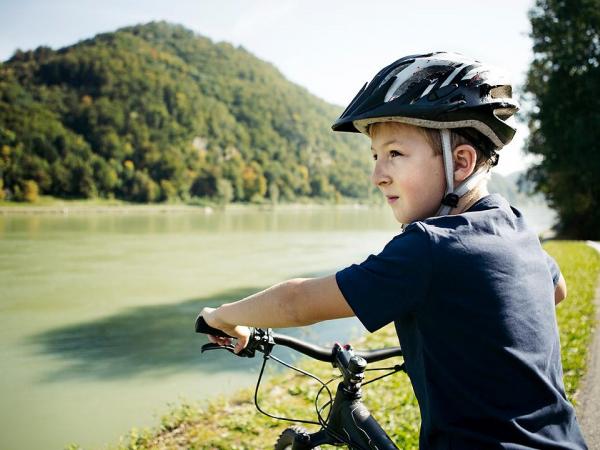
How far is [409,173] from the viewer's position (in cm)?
160

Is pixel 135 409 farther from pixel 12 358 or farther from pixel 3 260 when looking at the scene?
pixel 3 260

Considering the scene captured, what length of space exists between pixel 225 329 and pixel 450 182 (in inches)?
35.5

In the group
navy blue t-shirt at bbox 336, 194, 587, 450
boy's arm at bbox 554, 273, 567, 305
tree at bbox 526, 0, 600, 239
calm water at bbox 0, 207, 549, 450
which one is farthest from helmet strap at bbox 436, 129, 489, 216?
tree at bbox 526, 0, 600, 239

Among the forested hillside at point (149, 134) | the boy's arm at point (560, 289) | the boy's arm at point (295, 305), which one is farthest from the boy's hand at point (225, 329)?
the forested hillside at point (149, 134)

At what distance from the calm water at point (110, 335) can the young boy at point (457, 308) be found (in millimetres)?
4968

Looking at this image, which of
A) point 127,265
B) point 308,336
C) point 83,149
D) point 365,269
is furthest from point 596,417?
point 83,149

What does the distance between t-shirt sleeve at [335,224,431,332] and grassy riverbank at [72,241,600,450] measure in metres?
2.72

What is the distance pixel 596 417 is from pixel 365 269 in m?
3.45

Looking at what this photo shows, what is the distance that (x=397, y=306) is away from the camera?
4.31ft

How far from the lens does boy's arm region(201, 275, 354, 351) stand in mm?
1394

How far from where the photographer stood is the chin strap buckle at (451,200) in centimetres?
158

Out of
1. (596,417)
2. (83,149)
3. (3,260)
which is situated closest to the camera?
(596,417)

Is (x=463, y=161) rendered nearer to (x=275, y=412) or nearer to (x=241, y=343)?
(x=241, y=343)

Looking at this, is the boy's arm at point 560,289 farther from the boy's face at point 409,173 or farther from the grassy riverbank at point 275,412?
the grassy riverbank at point 275,412
